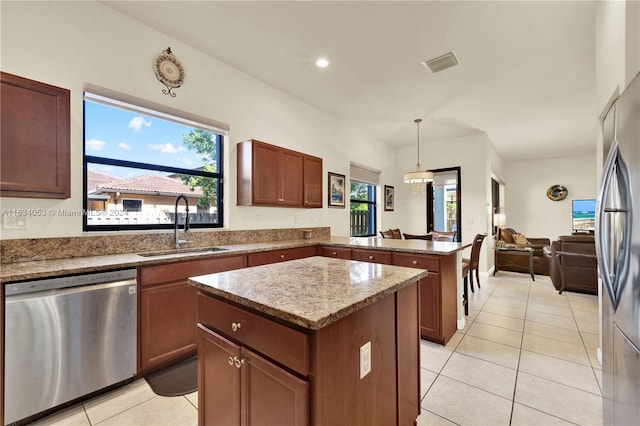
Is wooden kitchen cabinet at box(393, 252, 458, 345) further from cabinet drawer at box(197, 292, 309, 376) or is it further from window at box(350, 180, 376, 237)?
A: window at box(350, 180, 376, 237)

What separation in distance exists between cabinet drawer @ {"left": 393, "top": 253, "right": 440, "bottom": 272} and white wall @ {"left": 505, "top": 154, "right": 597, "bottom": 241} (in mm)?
7650

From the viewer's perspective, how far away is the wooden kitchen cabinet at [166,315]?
1.98m

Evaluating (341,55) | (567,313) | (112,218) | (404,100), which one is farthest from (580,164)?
(112,218)

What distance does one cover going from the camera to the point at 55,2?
206 cm

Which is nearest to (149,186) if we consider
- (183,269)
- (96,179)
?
(96,179)

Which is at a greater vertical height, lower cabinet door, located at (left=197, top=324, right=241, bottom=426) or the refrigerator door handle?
the refrigerator door handle

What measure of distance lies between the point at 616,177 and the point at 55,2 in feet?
12.3

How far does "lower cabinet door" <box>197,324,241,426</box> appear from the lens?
1.11m

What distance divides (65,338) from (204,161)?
6.69ft

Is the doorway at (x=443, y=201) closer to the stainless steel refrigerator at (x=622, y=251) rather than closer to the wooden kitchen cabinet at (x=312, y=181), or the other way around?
the wooden kitchen cabinet at (x=312, y=181)

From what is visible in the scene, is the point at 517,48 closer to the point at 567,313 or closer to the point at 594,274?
the point at 567,313

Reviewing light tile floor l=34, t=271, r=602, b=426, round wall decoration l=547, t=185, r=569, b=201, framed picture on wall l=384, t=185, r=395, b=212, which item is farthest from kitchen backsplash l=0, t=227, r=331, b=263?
round wall decoration l=547, t=185, r=569, b=201

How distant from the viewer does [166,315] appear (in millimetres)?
2094

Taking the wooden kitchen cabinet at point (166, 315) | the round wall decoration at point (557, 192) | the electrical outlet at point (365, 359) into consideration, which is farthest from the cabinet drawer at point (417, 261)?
the round wall decoration at point (557, 192)
